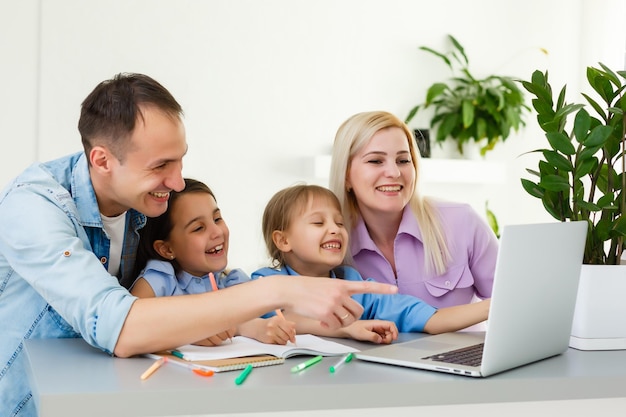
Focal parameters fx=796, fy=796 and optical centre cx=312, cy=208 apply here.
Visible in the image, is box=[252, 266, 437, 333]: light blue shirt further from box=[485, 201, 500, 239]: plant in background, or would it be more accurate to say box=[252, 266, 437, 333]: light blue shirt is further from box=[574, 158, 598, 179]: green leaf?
box=[485, 201, 500, 239]: plant in background

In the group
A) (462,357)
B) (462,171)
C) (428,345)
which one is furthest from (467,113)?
(462,357)

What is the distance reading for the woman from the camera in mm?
2305

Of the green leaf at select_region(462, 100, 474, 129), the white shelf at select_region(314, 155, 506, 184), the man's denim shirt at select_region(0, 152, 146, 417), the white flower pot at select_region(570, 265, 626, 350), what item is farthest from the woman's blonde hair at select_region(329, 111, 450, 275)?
the green leaf at select_region(462, 100, 474, 129)

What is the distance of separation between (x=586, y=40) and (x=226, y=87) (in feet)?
7.89

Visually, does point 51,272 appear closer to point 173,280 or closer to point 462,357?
point 173,280

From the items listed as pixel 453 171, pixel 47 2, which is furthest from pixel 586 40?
pixel 47 2

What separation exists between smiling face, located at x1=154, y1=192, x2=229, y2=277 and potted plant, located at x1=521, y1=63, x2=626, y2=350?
2.44ft

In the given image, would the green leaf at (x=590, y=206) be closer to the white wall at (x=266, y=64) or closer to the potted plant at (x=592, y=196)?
the potted plant at (x=592, y=196)

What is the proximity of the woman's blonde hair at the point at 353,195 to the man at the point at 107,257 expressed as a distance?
0.77 m

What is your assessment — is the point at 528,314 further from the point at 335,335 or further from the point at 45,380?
the point at 45,380

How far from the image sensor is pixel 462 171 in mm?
4688

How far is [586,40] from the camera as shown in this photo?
16.8ft

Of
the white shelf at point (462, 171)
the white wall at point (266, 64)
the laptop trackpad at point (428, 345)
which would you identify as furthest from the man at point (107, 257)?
the white shelf at point (462, 171)

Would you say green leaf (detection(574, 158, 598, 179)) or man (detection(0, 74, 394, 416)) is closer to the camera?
man (detection(0, 74, 394, 416))
